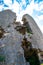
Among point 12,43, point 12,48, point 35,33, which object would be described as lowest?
point 12,48

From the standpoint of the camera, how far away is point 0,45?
1084cm

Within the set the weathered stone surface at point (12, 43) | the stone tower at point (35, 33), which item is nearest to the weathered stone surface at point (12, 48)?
the weathered stone surface at point (12, 43)

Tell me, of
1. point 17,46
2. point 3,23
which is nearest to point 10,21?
point 3,23

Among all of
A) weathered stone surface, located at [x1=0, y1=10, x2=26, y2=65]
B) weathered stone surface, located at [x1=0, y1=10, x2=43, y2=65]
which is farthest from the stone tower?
weathered stone surface, located at [x1=0, y1=10, x2=26, y2=65]

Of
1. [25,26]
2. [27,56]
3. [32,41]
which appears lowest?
[27,56]

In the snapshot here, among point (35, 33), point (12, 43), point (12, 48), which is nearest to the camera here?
point (12, 48)

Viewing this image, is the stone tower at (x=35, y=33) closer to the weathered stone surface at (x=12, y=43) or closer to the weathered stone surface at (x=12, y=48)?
the weathered stone surface at (x=12, y=43)

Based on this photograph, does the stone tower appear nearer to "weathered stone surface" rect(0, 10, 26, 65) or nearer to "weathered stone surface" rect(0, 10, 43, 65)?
"weathered stone surface" rect(0, 10, 43, 65)

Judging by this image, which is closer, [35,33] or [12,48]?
[12,48]

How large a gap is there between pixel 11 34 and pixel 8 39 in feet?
1.26

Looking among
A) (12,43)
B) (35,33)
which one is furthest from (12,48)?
(35,33)

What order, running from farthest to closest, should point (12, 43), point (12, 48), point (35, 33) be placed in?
1. point (35, 33)
2. point (12, 43)
3. point (12, 48)

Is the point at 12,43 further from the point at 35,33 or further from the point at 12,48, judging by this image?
the point at 35,33

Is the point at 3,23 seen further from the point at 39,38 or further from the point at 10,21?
the point at 39,38
